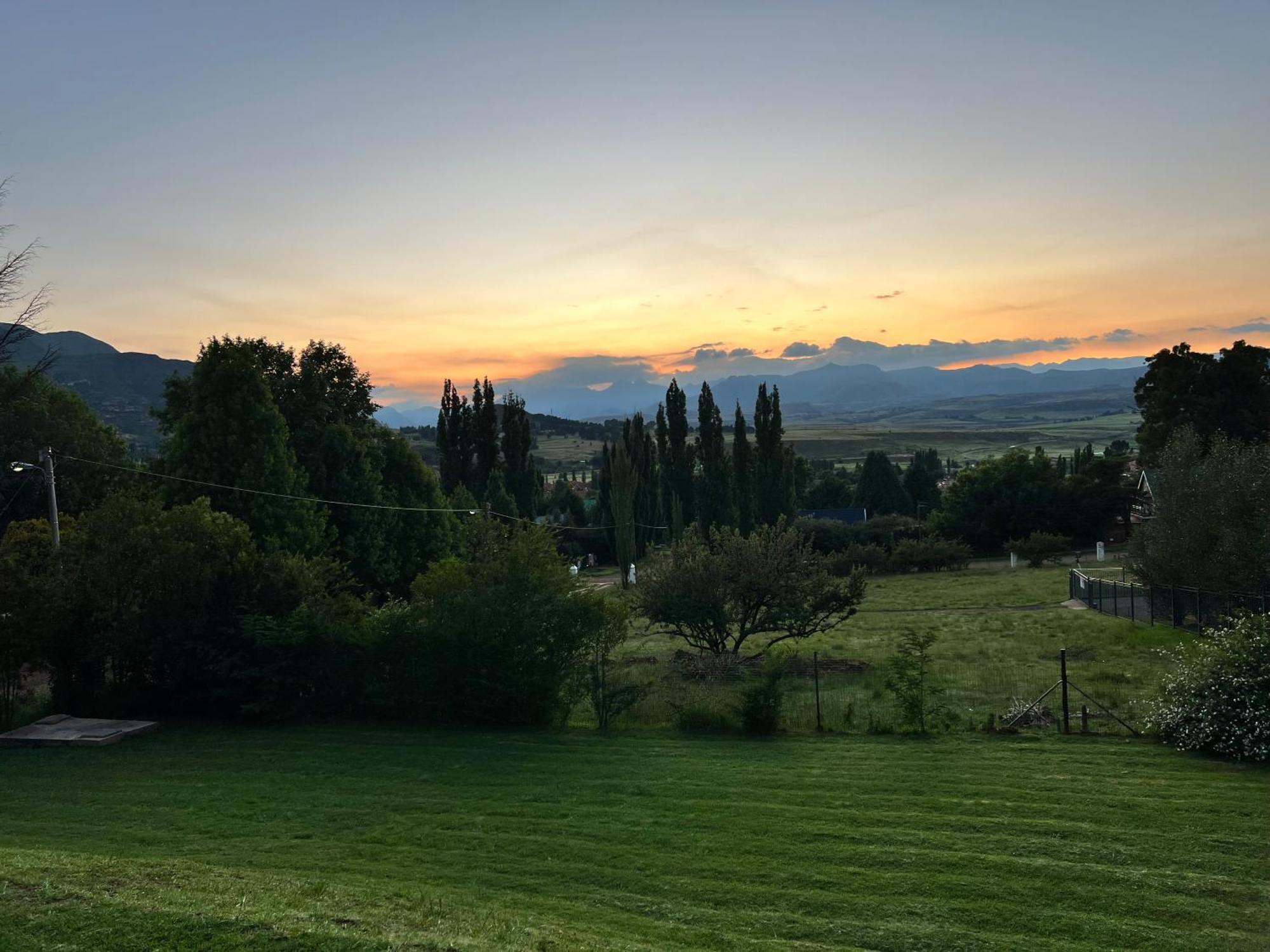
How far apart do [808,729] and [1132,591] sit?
67.1ft

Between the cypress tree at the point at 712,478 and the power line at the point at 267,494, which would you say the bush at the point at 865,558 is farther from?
the power line at the point at 267,494

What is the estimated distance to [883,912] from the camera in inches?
319

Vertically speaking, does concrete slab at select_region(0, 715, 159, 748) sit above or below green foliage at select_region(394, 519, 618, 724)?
below

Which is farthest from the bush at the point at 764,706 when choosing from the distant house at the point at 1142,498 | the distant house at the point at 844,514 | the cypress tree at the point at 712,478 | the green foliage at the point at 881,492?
the green foliage at the point at 881,492

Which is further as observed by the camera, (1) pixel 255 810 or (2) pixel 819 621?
(2) pixel 819 621

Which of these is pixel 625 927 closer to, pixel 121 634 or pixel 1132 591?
pixel 121 634

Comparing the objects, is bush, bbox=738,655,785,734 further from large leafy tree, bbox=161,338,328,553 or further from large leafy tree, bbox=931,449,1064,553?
large leafy tree, bbox=931,449,1064,553

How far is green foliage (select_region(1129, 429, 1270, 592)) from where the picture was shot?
25.2 m

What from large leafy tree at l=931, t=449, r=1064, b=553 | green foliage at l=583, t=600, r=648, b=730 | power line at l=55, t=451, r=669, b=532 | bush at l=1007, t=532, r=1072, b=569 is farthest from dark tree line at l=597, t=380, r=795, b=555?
green foliage at l=583, t=600, r=648, b=730

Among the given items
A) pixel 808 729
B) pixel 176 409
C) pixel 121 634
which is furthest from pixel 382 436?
pixel 808 729

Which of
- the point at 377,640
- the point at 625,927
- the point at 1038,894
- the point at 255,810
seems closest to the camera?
the point at 625,927

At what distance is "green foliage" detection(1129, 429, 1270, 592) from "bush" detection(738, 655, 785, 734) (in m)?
17.4

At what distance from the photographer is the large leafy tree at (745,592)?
25062 mm

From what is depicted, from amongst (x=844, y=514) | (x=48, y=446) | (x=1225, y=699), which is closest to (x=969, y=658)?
(x=1225, y=699)
